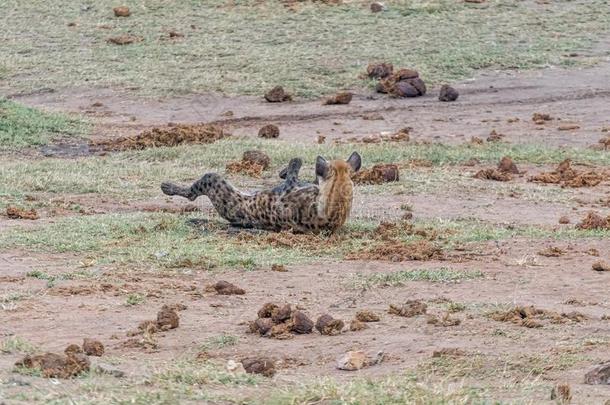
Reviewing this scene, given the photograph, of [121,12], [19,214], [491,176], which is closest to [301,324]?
[19,214]

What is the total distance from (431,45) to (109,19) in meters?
5.10

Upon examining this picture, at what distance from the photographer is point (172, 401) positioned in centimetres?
560

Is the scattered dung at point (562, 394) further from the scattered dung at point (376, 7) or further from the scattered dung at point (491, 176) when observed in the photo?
the scattered dung at point (376, 7)

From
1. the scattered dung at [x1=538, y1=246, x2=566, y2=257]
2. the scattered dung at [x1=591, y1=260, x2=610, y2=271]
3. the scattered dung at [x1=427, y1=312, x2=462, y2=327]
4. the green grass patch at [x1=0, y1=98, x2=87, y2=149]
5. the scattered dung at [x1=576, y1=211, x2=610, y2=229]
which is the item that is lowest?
the green grass patch at [x1=0, y1=98, x2=87, y2=149]

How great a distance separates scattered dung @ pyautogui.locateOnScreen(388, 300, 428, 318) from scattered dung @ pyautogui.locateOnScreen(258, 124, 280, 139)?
27.0ft

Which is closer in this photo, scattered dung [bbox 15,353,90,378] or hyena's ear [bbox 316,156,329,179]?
scattered dung [bbox 15,353,90,378]

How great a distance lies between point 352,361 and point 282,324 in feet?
2.82

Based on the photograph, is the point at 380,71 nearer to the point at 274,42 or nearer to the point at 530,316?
the point at 274,42

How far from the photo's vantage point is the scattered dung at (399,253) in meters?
9.83

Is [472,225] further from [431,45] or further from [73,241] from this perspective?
[431,45]

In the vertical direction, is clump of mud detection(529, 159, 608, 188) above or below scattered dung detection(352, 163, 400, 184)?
below

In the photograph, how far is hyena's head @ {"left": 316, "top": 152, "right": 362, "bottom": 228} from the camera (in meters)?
10.5

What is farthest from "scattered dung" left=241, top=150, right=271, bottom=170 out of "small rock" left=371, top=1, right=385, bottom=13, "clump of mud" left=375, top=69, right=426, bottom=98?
"small rock" left=371, top=1, right=385, bottom=13

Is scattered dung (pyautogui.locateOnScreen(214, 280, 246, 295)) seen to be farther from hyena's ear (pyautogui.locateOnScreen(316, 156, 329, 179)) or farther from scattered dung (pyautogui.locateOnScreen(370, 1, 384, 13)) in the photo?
scattered dung (pyautogui.locateOnScreen(370, 1, 384, 13))
